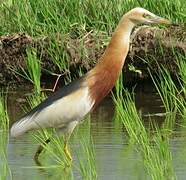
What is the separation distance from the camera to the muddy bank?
11.1 meters

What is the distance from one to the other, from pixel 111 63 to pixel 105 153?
786 millimetres

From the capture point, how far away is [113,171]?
680 cm

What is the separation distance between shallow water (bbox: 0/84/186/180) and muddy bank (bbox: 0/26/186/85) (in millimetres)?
1101

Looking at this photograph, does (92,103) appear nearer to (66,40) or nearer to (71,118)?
(71,118)

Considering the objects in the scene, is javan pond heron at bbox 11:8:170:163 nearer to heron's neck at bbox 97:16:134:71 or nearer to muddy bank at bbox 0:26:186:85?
heron's neck at bbox 97:16:134:71

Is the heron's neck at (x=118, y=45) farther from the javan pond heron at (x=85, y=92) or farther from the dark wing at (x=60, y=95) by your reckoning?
the dark wing at (x=60, y=95)

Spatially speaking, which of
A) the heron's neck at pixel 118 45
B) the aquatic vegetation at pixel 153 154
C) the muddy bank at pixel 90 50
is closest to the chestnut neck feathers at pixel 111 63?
the heron's neck at pixel 118 45

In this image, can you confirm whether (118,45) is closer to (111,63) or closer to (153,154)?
(111,63)

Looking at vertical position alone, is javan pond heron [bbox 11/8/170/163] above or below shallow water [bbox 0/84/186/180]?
above

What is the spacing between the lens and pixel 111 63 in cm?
756

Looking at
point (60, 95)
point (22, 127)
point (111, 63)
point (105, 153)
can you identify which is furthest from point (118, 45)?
point (22, 127)

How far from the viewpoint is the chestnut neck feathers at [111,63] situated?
7480mm

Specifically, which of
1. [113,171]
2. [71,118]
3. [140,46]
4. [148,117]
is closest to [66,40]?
[140,46]

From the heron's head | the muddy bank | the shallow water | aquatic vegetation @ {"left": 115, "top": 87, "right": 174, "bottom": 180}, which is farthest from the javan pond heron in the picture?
the muddy bank
